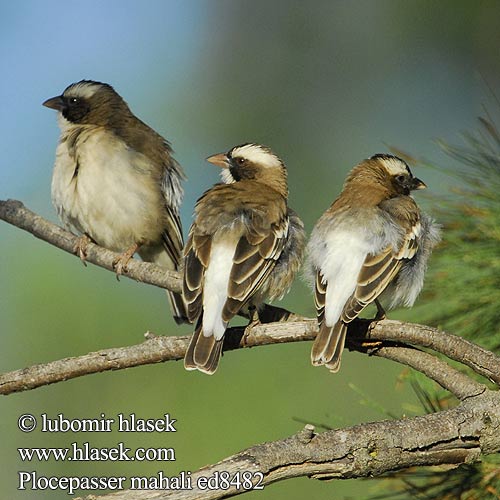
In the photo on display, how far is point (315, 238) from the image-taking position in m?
5.42

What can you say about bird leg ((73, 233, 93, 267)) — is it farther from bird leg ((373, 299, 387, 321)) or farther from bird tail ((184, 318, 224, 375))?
bird leg ((373, 299, 387, 321))

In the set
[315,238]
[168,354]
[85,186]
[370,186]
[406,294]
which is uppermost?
[85,186]

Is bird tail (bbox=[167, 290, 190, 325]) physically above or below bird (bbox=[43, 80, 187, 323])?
below

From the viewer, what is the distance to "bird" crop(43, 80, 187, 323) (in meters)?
6.64

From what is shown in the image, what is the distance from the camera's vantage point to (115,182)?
6660 mm

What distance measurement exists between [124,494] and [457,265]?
200 centimetres

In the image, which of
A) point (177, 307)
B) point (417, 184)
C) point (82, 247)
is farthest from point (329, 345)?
point (177, 307)

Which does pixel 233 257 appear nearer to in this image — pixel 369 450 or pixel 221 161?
pixel 221 161

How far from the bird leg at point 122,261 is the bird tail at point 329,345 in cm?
159

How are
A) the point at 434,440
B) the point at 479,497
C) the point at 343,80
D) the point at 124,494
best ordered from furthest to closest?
the point at 343,80
the point at 479,497
the point at 434,440
the point at 124,494

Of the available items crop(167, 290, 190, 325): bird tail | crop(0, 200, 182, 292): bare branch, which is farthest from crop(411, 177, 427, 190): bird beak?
crop(167, 290, 190, 325): bird tail

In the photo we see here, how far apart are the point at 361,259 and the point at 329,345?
1.97 feet

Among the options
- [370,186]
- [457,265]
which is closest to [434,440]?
[457,265]

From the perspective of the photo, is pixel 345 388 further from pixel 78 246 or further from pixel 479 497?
pixel 479 497
